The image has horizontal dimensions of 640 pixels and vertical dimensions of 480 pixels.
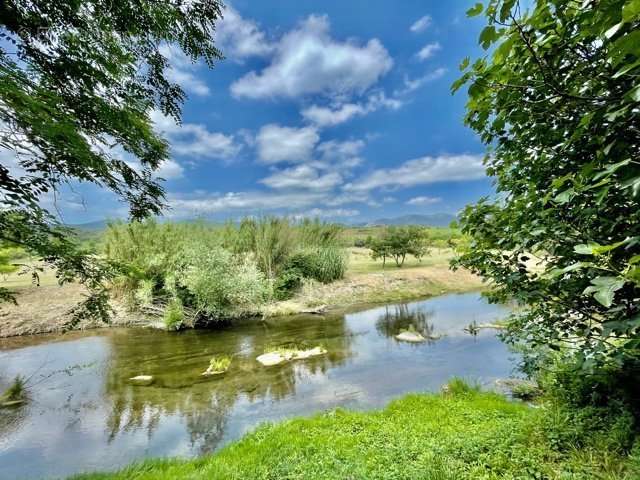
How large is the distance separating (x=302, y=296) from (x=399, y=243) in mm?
10544

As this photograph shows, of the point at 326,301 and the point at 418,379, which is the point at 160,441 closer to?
the point at 418,379

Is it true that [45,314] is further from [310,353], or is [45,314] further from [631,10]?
[631,10]

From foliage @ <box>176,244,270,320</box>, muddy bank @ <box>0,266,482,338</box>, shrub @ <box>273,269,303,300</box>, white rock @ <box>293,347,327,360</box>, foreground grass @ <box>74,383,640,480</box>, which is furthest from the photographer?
shrub @ <box>273,269,303,300</box>

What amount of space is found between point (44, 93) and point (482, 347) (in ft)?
30.3

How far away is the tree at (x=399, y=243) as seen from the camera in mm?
23000

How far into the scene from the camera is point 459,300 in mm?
15281

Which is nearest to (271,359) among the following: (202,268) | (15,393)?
(202,268)

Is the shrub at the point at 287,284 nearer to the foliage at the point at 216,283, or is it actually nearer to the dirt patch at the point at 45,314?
the foliage at the point at 216,283

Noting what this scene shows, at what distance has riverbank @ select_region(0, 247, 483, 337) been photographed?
10.9 metres

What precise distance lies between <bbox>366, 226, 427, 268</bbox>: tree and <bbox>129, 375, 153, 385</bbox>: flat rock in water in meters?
18.0

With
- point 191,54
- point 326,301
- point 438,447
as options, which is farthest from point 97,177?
point 326,301

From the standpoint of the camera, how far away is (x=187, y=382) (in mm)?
6910

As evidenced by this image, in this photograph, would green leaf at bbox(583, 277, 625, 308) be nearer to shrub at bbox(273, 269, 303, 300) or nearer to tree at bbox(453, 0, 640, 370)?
tree at bbox(453, 0, 640, 370)

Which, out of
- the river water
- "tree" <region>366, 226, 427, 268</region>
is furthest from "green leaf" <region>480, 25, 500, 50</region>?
"tree" <region>366, 226, 427, 268</region>
